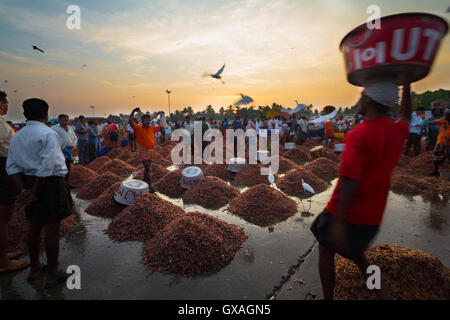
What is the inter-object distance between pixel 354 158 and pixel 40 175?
2827 mm

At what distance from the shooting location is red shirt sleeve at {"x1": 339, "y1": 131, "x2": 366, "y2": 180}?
1458mm

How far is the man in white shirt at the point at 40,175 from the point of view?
2.25m

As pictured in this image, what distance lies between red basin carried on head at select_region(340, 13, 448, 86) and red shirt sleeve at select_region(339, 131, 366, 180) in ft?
1.70

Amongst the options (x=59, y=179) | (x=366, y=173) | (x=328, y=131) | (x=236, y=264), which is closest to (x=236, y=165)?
(x=236, y=264)

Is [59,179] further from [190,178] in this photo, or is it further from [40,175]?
[190,178]

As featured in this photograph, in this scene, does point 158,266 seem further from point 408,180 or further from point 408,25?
point 408,180

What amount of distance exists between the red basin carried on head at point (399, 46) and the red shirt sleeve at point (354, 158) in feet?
1.70

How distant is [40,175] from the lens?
7.22 ft

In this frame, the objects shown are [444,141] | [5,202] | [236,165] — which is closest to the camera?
[5,202]

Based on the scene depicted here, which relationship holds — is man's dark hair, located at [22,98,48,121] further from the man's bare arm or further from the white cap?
the man's bare arm

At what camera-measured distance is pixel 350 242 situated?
1.64 m

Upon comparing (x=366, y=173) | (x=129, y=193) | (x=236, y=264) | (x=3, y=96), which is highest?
(x=3, y=96)

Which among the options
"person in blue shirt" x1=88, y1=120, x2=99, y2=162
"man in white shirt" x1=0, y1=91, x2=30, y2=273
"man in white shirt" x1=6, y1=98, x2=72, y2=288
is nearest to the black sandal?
"man in white shirt" x1=6, y1=98, x2=72, y2=288
